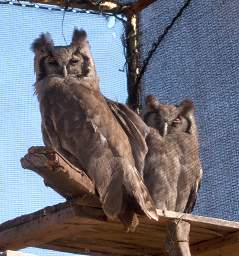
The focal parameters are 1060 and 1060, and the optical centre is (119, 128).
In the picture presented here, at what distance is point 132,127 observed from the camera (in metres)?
4.86

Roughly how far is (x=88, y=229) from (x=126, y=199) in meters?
0.23

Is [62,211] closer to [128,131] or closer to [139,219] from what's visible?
[139,219]

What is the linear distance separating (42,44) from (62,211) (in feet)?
5.48

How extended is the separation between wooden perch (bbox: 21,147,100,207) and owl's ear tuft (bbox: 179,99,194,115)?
170cm

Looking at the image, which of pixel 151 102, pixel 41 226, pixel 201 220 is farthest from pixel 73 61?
pixel 41 226

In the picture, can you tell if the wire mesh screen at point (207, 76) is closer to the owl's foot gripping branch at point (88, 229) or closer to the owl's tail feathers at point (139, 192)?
the owl's foot gripping branch at point (88, 229)

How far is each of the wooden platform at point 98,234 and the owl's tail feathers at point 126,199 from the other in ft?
0.28

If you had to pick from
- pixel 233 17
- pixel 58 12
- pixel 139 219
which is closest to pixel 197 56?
pixel 233 17

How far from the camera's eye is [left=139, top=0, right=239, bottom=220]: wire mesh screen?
5164mm

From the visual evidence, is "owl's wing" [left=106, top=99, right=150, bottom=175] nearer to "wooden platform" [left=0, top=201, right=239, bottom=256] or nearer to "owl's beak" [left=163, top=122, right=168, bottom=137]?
"wooden platform" [left=0, top=201, right=239, bottom=256]

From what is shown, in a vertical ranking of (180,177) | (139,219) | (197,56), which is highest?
(197,56)

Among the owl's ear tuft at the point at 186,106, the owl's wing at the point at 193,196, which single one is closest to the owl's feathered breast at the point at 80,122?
the owl's ear tuft at the point at 186,106

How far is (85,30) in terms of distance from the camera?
5.50m

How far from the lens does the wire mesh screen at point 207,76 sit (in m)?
5.16
